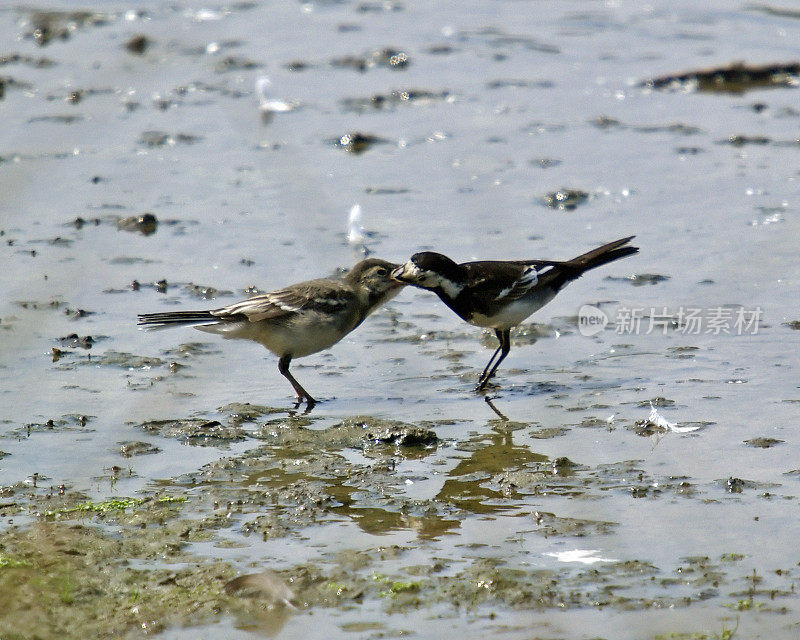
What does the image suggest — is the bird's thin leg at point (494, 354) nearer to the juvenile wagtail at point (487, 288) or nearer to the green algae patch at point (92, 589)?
the juvenile wagtail at point (487, 288)

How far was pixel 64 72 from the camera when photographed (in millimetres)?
14383

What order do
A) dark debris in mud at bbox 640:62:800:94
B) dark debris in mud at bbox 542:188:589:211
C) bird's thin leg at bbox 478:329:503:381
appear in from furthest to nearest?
dark debris in mud at bbox 640:62:800:94 → dark debris in mud at bbox 542:188:589:211 → bird's thin leg at bbox 478:329:503:381

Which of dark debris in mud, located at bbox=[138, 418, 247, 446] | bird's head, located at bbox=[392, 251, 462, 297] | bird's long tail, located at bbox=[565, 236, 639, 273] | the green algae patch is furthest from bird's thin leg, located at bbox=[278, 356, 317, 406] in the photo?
the green algae patch

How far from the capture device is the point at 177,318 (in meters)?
7.20

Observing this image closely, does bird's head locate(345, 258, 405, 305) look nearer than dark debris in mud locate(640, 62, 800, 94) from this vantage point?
Yes

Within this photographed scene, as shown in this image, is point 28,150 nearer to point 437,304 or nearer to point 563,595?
point 437,304

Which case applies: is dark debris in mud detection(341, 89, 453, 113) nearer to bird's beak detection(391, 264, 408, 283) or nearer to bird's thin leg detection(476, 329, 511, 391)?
bird's beak detection(391, 264, 408, 283)

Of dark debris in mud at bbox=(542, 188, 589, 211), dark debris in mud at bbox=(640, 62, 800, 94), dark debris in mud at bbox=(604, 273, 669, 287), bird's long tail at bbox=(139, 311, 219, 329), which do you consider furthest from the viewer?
dark debris in mud at bbox=(640, 62, 800, 94)

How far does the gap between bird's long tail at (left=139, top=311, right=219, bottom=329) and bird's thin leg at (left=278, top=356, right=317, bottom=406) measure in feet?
1.69

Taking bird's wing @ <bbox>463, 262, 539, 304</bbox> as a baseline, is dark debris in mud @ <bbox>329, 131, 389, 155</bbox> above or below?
below

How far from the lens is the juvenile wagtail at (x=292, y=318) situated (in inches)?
289
